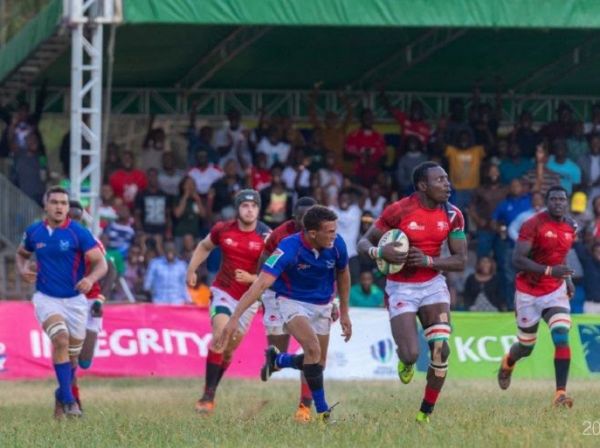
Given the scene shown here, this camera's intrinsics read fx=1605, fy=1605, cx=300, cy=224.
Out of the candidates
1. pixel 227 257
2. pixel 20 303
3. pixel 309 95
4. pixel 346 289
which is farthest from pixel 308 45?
pixel 346 289

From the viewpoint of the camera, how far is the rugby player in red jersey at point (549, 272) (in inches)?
636

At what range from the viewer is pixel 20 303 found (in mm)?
21328

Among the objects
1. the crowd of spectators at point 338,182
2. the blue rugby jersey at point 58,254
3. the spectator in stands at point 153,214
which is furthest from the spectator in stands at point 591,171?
the blue rugby jersey at point 58,254

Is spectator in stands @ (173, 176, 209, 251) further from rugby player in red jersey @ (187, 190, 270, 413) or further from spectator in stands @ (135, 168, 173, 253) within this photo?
rugby player in red jersey @ (187, 190, 270, 413)

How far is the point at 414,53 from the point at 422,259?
15.3 meters

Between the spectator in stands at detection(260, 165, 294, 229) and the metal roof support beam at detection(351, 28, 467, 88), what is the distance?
3657 mm

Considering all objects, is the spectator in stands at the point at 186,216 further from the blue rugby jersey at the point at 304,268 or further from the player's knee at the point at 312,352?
the player's knee at the point at 312,352

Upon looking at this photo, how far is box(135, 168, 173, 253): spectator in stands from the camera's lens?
25781mm

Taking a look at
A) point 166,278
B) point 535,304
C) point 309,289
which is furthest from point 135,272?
point 309,289

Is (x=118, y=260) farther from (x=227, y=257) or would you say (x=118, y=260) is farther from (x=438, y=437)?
(x=438, y=437)

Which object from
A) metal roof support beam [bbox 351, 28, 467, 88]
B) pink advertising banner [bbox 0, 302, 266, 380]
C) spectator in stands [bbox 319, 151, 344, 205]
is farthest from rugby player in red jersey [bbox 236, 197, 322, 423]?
metal roof support beam [bbox 351, 28, 467, 88]

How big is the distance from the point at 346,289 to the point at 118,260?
31.7 ft

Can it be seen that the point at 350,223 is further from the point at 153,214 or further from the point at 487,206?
the point at 153,214

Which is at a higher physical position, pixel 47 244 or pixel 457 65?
pixel 457 65
